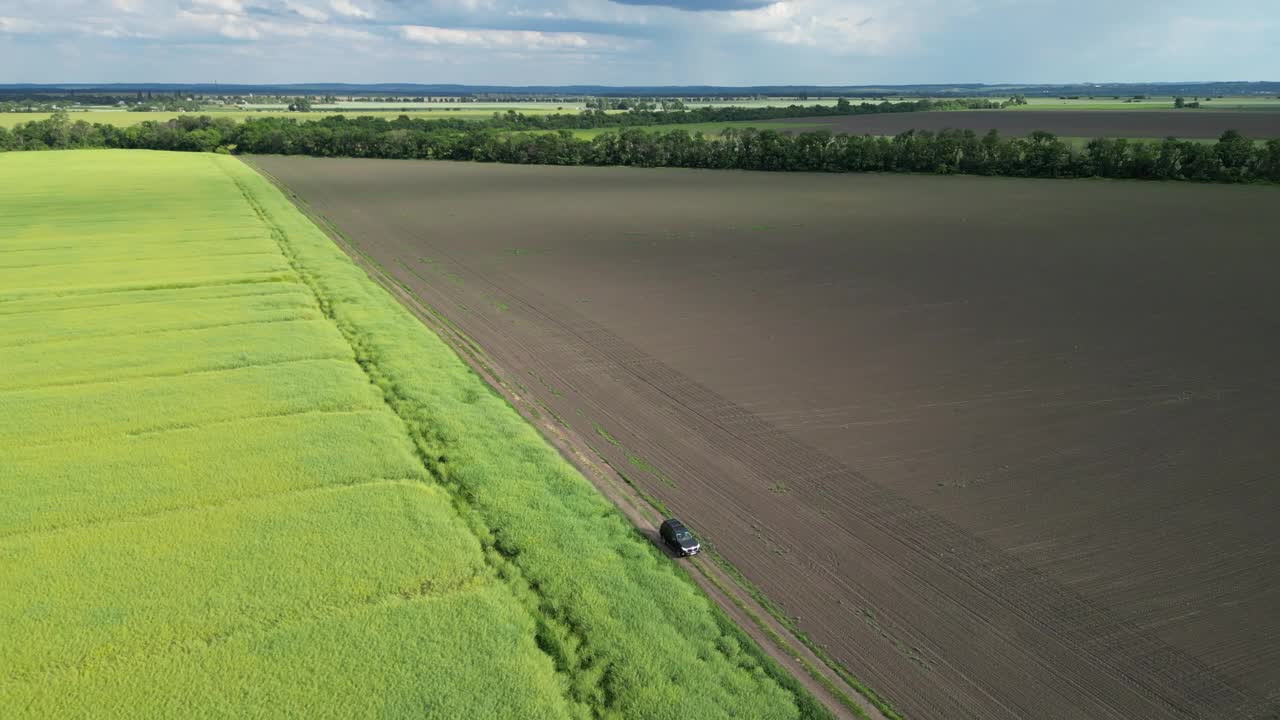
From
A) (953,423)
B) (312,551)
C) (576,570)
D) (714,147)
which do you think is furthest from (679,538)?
(714,147)

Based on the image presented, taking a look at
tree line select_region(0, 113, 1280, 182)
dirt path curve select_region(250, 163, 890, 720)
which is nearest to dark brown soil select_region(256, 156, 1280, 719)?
dirt path curve select_region(250, 163, 890, 720)

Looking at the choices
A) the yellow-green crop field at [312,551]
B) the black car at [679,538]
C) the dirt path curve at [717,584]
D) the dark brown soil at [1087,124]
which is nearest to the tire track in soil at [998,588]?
the dirt path curve at [717,584]

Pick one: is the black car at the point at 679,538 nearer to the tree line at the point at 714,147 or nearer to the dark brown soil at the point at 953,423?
the dark brown soil at the point at 953,423

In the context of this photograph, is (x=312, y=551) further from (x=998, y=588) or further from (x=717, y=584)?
(x=998, y=588)

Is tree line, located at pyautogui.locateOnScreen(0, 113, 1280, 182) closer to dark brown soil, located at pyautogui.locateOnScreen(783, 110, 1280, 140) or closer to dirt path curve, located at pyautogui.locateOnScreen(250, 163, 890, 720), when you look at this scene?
dark brown soil, located at pyautogui.locateOnScreen(783, 110, 1280, 140)

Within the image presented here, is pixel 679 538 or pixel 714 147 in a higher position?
pixel 714 147
